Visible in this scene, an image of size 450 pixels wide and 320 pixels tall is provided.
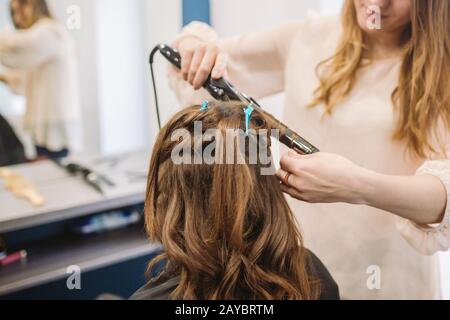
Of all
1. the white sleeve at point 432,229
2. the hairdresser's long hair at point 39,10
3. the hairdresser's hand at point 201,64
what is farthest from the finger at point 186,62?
the hairdresser's long hair at point 39,10

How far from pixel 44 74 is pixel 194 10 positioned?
0.48m

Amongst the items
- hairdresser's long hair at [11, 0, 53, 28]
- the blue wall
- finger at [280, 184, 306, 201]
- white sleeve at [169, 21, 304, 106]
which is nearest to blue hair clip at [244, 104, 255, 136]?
finger at [280, 184, 306, 201]

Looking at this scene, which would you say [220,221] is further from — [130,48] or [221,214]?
[130,48]

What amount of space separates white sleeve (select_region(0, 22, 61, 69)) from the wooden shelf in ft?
1.82

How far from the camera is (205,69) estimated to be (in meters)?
0.93

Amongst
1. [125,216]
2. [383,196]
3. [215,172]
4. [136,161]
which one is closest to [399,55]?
[383,196]

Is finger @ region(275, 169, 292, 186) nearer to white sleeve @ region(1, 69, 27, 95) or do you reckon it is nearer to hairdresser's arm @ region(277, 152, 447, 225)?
hairdresser's arm @ region(277, 152, 447, 225)

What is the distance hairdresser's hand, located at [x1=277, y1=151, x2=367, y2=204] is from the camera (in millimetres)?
805

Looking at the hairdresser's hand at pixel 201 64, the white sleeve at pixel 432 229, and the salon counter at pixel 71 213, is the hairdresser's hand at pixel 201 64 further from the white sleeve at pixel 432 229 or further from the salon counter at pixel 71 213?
the salon counter at pixel 71 213

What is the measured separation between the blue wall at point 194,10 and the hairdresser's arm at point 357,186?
1.92ft

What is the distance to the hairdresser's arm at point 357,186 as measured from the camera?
2.65 ft

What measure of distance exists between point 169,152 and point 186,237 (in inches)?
5.7

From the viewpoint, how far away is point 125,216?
1.65m

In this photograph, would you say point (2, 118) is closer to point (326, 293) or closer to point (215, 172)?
point (215, 172)
